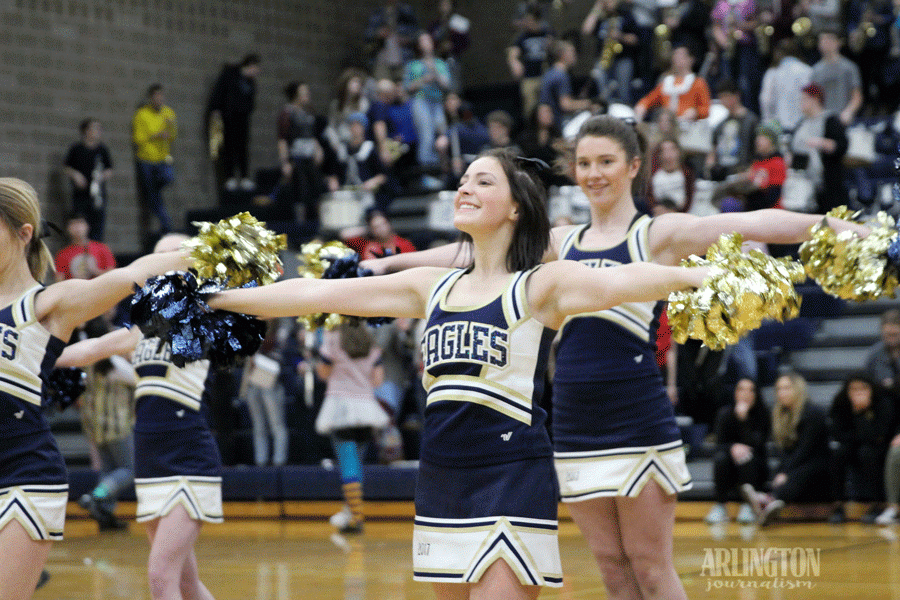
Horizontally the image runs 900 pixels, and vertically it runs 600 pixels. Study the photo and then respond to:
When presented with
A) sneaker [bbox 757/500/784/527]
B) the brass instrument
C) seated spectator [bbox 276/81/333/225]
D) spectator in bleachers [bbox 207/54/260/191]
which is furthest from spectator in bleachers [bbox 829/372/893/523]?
spectator in bleachers [bbox 207/54/260/191]

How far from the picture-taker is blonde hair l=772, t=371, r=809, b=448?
316 inches

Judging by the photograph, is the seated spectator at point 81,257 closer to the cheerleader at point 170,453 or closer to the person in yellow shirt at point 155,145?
the person in yellow shirt at point 155,145

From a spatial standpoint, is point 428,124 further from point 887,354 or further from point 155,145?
point 887,354

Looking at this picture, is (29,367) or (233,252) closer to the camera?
(233,252)

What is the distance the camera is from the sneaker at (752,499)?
26.2 ft

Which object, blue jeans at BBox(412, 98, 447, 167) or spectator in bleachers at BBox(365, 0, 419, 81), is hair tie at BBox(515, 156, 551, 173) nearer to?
blue jeans at BBox(412, 98, 447, 167)

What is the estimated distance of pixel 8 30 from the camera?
14.1m

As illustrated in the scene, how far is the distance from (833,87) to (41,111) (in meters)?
9.02

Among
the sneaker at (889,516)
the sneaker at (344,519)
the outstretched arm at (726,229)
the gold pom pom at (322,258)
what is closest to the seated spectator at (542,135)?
the sneaker at (344,519)

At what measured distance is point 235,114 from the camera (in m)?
15.4

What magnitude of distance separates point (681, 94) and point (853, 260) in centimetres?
796

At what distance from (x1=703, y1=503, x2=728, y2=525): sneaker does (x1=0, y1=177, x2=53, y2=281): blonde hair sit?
18.2 ft

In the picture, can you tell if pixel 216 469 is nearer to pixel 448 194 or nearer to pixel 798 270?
pixel 798 270

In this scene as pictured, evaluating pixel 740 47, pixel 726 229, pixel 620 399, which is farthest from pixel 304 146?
pixel 726 229
